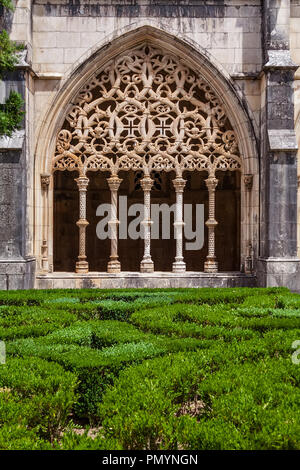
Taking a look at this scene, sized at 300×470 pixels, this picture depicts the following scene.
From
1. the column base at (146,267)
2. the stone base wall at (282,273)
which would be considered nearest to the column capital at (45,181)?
the column base at (146,267)

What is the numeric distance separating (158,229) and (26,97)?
685 cm

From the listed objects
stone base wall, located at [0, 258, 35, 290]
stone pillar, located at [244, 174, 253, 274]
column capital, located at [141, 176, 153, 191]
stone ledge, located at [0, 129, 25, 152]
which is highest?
stone ledge, located at [0, 129, 25, 152]

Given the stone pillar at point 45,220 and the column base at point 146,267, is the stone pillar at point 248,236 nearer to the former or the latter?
the column base at point 146,267

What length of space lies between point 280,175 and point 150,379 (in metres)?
6.12

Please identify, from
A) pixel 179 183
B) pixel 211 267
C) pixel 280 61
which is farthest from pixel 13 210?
pixel 280 61

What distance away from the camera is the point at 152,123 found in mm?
9656

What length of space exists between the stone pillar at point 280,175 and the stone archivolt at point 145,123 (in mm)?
991

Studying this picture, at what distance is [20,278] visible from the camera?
8.56 meters

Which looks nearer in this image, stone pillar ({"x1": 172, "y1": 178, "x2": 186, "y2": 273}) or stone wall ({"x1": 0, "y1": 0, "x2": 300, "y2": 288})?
stone wall ({"x1": 0, "y1": 0, "x2": 300, "y2": 288})

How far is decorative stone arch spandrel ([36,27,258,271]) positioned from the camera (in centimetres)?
951

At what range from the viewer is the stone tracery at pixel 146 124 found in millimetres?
9609

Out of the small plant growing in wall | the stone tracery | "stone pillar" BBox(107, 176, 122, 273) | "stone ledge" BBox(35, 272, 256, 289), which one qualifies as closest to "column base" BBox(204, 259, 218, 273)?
the stone tracery

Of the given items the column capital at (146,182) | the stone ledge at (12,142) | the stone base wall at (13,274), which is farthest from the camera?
the column capital at (146,182)

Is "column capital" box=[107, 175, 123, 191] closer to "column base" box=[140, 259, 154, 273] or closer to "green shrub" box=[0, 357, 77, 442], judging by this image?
"column base" box=[140, 259, 154, 273]
